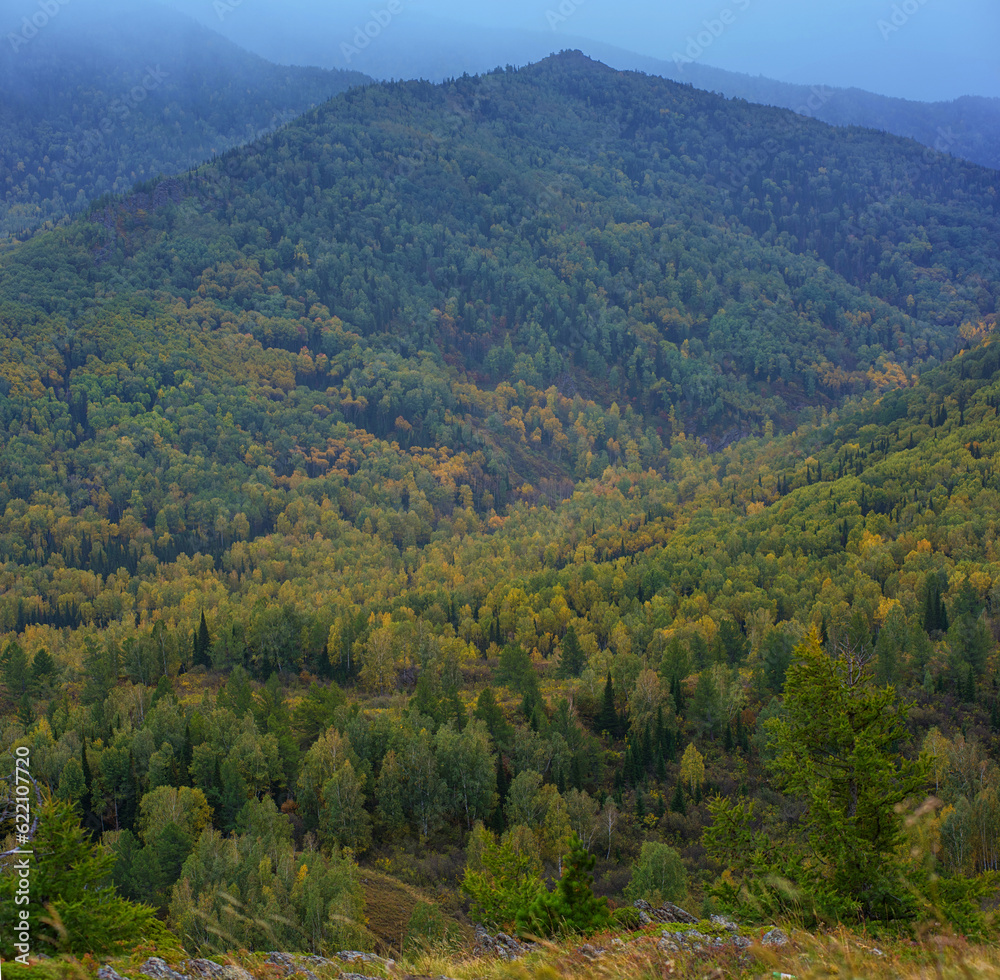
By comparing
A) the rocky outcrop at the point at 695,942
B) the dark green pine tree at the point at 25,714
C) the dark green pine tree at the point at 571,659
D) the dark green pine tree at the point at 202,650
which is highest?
the rocky outcrop at the point at 695,942

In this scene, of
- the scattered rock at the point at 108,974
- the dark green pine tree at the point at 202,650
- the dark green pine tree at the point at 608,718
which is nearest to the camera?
the scattered rock at the point at 108,974

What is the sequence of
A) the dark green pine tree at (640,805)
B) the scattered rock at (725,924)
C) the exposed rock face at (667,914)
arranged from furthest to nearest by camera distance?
the dark green pine tree at (640,805)
the exposed rock face at (667,914)
the scattered rock at (725,924)

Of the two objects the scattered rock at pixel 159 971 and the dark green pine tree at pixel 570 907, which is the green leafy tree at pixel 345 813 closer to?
the dark green pine tree at pixel 570 907

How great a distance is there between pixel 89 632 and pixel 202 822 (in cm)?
11689

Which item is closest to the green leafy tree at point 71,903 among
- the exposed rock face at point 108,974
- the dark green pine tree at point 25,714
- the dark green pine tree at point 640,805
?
the exposed rock face at point 108,974

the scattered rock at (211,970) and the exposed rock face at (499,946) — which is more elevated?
the scattered rock at (211,970)

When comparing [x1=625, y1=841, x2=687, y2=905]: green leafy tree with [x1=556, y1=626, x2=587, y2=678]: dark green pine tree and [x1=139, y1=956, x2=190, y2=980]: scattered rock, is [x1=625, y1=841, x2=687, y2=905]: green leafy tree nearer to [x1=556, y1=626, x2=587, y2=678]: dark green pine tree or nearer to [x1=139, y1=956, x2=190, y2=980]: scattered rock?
[x1=139, y1=956, x2=190, y2=980]: scattered rock

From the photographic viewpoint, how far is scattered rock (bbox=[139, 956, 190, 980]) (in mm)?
18100

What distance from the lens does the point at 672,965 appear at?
49.3 ft

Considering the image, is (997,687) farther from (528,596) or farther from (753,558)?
(528,596)

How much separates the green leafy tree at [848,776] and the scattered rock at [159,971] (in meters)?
18.9

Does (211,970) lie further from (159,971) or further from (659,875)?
(659,875)

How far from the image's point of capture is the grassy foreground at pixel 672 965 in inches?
516

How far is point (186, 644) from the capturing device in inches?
5089
